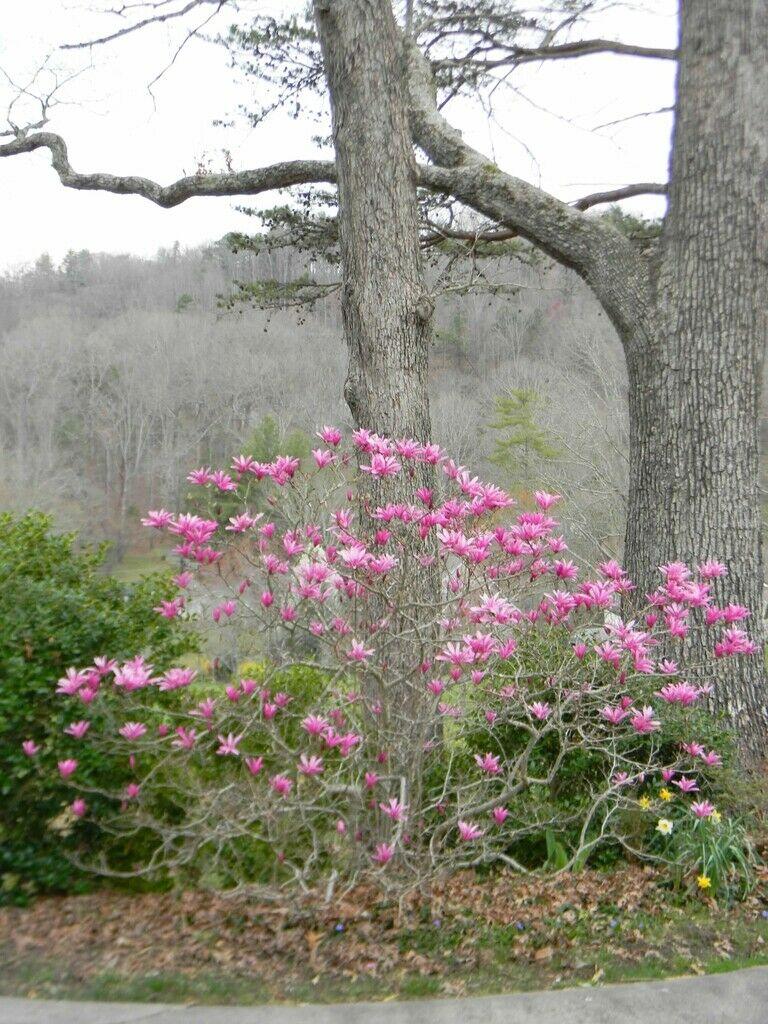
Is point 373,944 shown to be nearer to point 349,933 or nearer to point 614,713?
point 349,933

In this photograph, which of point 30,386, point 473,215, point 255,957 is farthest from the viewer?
point 30,386

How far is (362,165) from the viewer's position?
541 centimetres

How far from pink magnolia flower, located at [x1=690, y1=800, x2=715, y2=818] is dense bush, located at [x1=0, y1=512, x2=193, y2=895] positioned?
2.57 meters

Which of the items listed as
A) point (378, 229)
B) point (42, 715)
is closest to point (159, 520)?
point (42, 715)

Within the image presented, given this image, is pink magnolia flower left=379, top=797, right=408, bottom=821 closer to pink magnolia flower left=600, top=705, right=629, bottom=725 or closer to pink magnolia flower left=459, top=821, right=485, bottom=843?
pink magnolia flower left=459, top=821, right=485, bottom=843

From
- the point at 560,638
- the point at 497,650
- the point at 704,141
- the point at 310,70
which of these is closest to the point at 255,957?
the point at 497,650

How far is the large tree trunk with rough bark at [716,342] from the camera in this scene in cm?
516

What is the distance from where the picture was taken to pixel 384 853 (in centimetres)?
326

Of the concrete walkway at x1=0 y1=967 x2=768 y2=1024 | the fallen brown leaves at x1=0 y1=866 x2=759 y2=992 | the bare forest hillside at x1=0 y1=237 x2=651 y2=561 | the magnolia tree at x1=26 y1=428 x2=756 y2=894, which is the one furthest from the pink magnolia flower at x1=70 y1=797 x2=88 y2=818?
the bare forest hillside at x1=0 y1=237 x2=651 y2=561

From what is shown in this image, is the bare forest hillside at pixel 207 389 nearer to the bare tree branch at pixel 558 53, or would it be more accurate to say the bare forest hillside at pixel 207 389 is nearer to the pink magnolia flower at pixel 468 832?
the bare tree branch at pixel 558 53

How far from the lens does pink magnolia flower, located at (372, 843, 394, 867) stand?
3258 millimetres

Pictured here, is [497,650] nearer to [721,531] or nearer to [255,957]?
[255,957]

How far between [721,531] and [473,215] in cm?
411

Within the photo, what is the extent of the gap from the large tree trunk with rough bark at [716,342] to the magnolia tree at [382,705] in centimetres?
125
